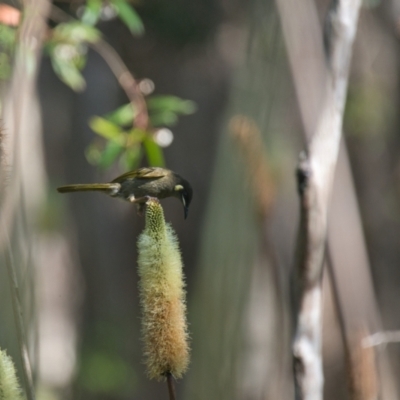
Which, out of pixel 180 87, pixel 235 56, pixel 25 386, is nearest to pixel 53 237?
pixel 180 87

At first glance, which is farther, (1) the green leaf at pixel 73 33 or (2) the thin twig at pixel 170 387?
(1) the green leaf at pixel 73 33

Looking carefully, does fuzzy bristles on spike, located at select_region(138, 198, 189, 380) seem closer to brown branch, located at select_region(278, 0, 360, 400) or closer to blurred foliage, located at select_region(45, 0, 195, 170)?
brown branch, located at select_region(278, 0, 360, 400)

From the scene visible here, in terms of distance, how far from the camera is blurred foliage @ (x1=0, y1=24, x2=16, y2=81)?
2.72 ft

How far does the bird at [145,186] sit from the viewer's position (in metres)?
0.81

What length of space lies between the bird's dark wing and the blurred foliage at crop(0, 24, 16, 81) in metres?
0.19

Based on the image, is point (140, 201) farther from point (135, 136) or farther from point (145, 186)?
point (135, 136)

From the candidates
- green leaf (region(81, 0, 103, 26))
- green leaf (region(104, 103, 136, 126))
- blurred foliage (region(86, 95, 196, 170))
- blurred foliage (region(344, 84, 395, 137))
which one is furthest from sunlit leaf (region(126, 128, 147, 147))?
blurred foliage (region(344, 84, 395, 137))

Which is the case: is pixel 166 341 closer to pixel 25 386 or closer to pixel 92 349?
pixel 25 386

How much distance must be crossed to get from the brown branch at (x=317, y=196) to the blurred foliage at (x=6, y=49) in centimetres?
38

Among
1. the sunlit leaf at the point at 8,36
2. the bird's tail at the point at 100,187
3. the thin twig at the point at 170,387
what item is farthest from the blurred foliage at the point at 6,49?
the thin twig at the point at 170,387

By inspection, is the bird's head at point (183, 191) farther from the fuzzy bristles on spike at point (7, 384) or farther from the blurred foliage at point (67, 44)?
the blurred foliage at point (67, 44)

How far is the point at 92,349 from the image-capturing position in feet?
12.4

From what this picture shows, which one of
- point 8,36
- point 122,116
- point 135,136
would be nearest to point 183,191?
point 8,36

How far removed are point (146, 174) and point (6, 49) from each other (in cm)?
34
